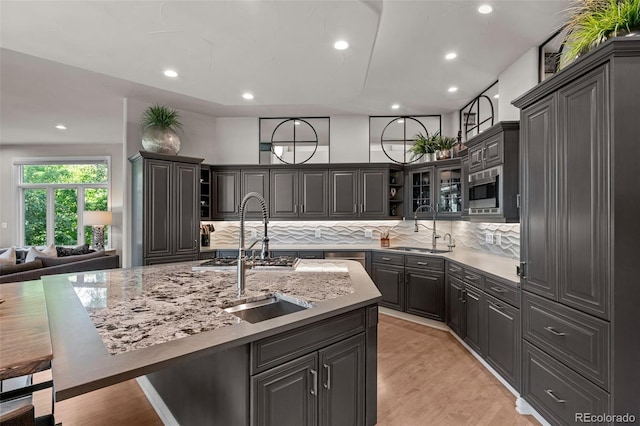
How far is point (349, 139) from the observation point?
17.3 feet

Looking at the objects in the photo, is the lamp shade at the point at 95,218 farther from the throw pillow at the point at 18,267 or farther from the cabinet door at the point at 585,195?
the cabinet door at the point at 585,195

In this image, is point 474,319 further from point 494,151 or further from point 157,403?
point 157,403

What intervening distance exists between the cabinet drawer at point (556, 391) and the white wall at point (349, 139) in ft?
12.0

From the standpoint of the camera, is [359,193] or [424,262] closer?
[424,262]

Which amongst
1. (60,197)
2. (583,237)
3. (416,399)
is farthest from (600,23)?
(60,197)

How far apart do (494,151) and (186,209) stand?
3830mm

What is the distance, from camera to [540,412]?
211cm

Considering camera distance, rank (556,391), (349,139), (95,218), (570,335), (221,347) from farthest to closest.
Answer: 1. (95,218)
2. (349,139)
3. (556,391)
4. (570,335)
5. (221,347)

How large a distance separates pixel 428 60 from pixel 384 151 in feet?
6.46

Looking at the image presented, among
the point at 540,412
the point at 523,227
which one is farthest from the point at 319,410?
the point at 523,227

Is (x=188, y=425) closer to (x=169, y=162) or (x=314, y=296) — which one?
(x=314, y=296)

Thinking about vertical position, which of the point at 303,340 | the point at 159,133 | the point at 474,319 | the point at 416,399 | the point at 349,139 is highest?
the point at 349,139

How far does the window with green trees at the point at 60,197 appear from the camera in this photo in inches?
295

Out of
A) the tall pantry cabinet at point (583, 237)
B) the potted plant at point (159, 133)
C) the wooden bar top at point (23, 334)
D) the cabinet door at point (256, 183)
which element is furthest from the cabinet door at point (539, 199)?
the potted plant at point (159, 133)
